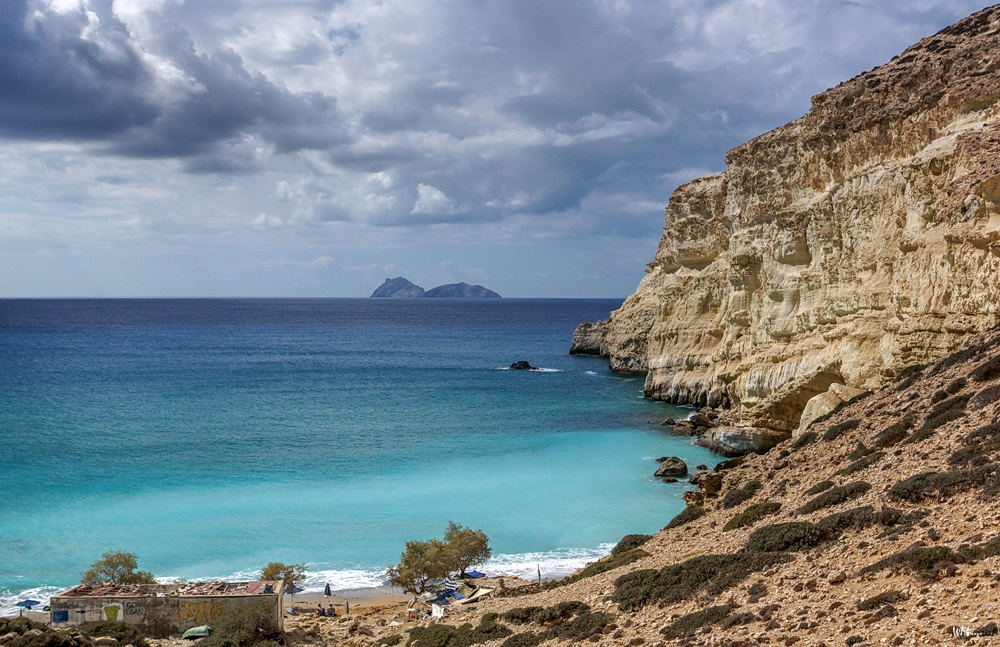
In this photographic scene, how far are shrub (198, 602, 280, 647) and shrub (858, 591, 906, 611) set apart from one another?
52.3ft

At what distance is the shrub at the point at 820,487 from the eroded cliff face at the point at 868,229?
11.3m

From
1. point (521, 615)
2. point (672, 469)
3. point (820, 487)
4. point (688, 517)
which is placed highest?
point (820, 487)

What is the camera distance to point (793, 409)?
35.8 m

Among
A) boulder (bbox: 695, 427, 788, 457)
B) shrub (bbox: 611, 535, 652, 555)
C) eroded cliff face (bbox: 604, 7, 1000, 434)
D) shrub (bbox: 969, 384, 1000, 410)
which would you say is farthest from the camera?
boulder (bbox: 695, 427, 788, 457)

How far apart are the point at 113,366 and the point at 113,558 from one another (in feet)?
243

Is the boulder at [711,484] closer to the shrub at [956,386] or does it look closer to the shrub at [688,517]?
the shrub at [688,517]

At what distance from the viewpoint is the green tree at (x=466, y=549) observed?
2611 centimetres

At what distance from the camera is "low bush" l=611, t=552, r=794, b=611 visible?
1393 cm

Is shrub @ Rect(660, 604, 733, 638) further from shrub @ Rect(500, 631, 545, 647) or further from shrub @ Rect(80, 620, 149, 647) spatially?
shrub @ Rect(80, 620, 149, 647)

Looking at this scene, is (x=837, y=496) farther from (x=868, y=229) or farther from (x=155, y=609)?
(x=868, y=229)

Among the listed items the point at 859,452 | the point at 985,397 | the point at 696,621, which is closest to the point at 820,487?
the point at 859,452

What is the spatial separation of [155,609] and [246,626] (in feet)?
11.7

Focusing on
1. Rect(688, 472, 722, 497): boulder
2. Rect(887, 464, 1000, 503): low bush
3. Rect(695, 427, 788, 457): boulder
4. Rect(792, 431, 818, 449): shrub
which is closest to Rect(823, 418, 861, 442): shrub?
Rect(792, 431, 818, 449): shrub

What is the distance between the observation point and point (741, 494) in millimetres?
20781
